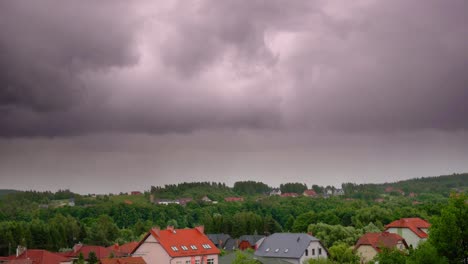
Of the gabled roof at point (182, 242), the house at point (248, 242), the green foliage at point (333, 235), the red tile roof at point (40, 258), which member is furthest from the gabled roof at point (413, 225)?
the red tile roof at point (40, 258)

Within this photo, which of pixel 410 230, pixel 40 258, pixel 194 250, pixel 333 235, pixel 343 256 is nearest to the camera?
pixel 343 256

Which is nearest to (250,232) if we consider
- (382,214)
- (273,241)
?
(382,214)

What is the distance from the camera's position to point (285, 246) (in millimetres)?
87562

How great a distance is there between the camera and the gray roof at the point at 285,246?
280 feet

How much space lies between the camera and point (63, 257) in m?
89.9

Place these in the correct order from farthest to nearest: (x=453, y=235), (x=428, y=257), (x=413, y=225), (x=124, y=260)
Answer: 1. (x=413, y=225)
2. (x=124, y=260)
3. (x=453, y=235)
4. (x=428, y=257)

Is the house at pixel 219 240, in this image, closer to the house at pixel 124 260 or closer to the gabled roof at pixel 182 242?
the gabled roof at pixel 182 242

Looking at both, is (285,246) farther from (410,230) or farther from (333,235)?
(410,230)

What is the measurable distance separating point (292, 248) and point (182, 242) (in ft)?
54.2

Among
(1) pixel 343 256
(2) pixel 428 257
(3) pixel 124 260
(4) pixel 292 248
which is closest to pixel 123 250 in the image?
(4) pixel 292 248

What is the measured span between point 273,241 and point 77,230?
63.1 metres

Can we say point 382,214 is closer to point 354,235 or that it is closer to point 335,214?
point 335,214

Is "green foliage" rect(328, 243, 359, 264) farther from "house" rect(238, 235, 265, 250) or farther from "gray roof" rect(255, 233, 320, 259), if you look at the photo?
"house" rect(238, 235, 265, 250)

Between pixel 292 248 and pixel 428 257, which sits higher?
pixel 428 257
